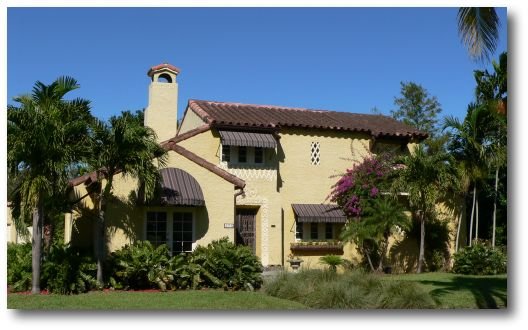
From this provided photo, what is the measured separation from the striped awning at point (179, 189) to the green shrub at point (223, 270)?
1620 mm

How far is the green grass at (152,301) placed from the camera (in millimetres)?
13008

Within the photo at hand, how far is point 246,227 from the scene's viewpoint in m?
23.3

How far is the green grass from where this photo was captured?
512 inches

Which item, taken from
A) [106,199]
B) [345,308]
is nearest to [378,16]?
[345,308]

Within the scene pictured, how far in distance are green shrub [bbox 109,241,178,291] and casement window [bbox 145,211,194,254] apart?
1.49 m

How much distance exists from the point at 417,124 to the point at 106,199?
25.9m

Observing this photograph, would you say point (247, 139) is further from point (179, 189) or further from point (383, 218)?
point (383, 218)

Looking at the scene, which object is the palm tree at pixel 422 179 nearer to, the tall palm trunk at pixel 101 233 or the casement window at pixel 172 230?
the casement window at pixel 172 230

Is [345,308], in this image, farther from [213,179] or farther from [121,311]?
[213,179]

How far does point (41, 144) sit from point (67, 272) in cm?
338

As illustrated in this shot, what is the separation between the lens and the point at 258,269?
1723 centimetres

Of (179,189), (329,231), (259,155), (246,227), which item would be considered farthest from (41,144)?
(329,231)

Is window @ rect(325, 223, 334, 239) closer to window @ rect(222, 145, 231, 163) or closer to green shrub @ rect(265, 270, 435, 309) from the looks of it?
window @ rect(222, 145, 231, 163)

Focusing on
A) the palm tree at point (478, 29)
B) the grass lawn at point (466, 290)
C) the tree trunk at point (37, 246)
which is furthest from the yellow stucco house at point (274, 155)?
the palm tree at point (478, 29)
